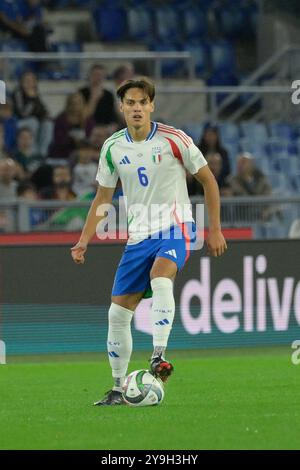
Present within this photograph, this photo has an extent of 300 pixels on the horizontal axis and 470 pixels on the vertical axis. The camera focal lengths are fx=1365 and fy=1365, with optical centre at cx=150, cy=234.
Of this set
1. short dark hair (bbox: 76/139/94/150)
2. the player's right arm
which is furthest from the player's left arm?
short dark hair (bbox: 76/139/94/150)

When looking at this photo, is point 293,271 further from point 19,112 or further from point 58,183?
point 19,112

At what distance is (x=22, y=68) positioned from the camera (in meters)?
21.5

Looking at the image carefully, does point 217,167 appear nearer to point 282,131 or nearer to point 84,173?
point 84,173

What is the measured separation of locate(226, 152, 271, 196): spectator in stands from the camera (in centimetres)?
1869

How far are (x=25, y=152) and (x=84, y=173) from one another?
101 cm

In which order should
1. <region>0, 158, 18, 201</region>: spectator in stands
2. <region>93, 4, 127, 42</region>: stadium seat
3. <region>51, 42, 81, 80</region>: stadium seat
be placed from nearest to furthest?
<region>0, 158, 18, 201</region>: spectator in stands
<region>51, 42, 81, 80</region>: stadium seat
<region>93, 4, 127, 42</region>: stadium seat

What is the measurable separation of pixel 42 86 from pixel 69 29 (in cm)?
255

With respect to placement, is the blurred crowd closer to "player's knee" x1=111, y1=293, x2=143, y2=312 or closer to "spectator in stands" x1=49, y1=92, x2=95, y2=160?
"spectator in stands" x1=49, y1=92, x2=95, y2=160

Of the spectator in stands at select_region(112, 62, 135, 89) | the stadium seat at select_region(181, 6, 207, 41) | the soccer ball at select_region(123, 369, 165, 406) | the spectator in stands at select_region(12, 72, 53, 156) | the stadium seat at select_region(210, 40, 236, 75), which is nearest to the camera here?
the soccer ball at select_region(123, 369, 165, 406)

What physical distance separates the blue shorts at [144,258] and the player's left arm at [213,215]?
0.70 ft

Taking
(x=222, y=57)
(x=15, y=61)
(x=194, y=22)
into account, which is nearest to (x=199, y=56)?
(x=222, y=57)

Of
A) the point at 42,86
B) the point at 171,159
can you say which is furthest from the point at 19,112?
the point at 171,159

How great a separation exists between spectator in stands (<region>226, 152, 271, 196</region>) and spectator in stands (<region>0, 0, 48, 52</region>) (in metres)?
4.85

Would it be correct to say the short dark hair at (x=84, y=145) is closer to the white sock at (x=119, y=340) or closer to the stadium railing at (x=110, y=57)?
the stadium railing at (x=110, y=57)
